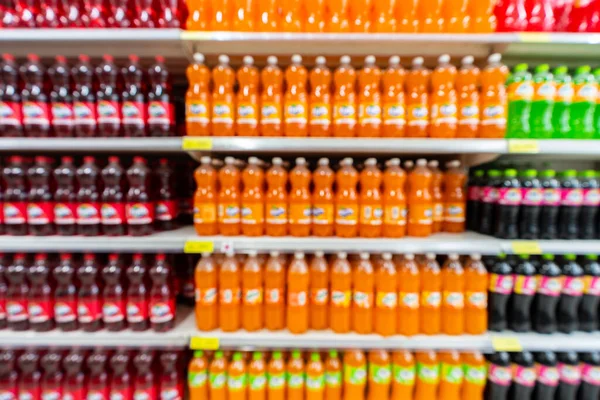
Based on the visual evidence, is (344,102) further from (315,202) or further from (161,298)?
(161,298)

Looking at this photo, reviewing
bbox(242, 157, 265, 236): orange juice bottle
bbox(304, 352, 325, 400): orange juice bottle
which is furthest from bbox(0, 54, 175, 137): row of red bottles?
bbox(304, 352, 325, 400): orange juice bottle

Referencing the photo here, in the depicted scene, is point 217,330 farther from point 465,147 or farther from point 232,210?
point 465,147

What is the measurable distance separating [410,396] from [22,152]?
3.05 m

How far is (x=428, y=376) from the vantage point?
1872 mm

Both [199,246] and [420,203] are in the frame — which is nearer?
[199,246]

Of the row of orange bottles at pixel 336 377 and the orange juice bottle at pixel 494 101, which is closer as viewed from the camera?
the orange juice bottle at pixel 494 101

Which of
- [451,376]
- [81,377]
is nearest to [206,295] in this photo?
[81,377]

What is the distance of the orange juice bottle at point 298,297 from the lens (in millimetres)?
1839

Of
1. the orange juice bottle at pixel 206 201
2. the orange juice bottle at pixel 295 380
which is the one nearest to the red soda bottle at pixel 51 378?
the orange juice bottle at pixel 206 201

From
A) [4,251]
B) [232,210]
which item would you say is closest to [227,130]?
[232,210]

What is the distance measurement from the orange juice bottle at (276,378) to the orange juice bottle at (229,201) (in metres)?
0.79

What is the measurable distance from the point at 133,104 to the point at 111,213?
635mm

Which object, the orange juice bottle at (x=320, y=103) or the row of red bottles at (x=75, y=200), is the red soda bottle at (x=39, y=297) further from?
the orange juice bottle at (x=320, y=103)

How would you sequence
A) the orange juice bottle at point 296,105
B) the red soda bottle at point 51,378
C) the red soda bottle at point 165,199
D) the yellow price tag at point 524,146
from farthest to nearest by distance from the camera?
the red soda bottle at point 165,199 < the red soda bottle at point 51,378 < the orange juice bottle at point 296,105 < the yellow price tag at point 524,146
